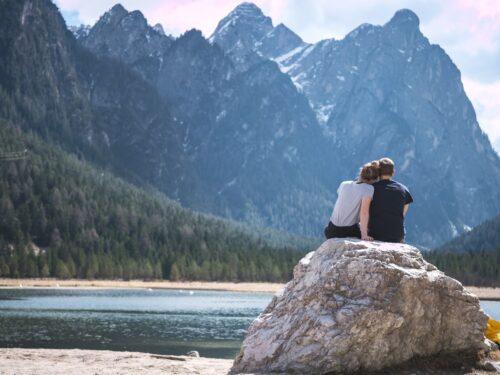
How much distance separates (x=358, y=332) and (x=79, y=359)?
8.23 meters

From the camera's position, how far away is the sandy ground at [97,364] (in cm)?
1830

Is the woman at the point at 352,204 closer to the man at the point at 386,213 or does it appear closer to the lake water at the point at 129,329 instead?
the man at the point at 386,213

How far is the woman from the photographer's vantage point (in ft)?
59.0

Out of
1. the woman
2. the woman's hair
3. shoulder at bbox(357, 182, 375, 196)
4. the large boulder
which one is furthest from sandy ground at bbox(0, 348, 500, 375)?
the woman's hair

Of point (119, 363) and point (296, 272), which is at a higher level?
point (296, 272)

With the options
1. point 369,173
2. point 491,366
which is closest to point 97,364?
point 369,173

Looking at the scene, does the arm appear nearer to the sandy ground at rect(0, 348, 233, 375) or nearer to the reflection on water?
the sandy ground at rect(0, 348, 233, 375)

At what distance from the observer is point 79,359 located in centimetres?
2070

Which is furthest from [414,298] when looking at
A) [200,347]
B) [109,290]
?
[109,290]

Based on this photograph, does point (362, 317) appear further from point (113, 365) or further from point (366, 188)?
point (113, 365)

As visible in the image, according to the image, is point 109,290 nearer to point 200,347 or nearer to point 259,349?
point 200,347

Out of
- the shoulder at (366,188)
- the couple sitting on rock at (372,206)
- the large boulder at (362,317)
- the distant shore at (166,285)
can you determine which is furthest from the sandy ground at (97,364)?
the distant shore at (166,285)

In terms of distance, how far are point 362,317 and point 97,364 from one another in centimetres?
730

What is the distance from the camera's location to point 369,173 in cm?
1817
